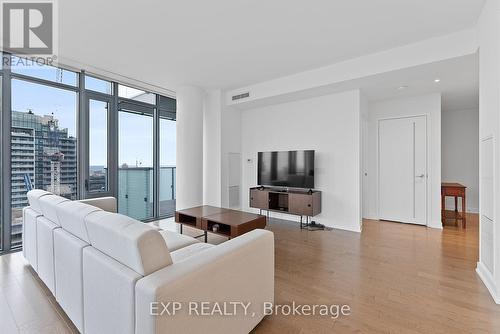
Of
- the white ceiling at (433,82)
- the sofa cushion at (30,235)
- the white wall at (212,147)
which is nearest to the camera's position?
the sofa cushion at (30,235)

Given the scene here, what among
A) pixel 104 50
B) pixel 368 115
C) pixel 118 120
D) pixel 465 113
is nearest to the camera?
pixel 104 50

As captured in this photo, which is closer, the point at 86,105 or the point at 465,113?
the point at 86,105

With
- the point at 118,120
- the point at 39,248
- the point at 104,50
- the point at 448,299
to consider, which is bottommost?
the point at 448,299

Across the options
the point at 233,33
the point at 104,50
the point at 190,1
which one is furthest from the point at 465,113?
the point at 104,50

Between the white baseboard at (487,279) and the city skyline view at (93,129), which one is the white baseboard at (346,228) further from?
the city skyline view at (93,129)

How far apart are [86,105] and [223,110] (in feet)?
7.92

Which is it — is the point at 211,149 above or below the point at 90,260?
above

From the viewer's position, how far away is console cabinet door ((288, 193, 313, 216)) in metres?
4.08

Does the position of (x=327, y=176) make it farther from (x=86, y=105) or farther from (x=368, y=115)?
(x=86, y=105)

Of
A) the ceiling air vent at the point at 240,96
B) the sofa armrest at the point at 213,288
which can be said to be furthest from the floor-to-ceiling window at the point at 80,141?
the sofa armrest at the point at 213,288

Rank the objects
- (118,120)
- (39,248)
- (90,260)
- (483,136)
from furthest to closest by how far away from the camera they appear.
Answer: (118,120)
(483,136)
(39,248)
(90,260)

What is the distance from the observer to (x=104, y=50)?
3.17m

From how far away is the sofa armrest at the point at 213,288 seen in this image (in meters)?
1.00

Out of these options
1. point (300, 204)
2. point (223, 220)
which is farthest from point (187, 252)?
point (300, 204)
